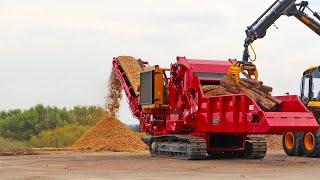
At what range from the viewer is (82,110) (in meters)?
43.1

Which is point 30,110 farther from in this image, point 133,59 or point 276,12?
point 276,12

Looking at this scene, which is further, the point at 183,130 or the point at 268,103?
the point at 183,130

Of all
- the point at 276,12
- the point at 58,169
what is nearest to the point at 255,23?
the point at 276,12

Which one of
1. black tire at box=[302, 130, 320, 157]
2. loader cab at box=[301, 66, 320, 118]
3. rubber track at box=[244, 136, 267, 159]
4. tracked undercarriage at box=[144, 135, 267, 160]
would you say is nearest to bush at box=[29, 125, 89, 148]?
tracked undercarriage at box=[144, 135, 267, 160]

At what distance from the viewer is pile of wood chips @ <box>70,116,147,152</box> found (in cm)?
2720

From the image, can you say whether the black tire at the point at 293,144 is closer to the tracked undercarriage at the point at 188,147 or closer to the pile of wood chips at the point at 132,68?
the tracked undercarriage at the point at 188,147

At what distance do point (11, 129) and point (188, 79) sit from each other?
933 inches

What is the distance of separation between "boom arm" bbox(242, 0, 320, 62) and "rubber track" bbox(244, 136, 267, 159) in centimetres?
268

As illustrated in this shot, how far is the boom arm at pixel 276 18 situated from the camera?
2279cm

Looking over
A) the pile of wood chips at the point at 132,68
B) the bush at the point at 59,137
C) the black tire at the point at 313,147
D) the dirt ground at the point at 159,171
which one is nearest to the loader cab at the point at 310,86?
the black tire at the point at 313,147

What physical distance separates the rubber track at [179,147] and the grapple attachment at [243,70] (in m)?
2.22

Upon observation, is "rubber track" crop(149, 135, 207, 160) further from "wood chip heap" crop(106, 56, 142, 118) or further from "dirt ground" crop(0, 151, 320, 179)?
"wood chip heap" crop(106, 56, 142, 118)

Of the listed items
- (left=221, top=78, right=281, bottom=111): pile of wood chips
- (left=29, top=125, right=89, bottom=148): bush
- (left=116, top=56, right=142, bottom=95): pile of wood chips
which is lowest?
(left=29, top=125, right=89, bottom=148): bush

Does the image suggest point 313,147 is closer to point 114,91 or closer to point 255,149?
point 255,149
